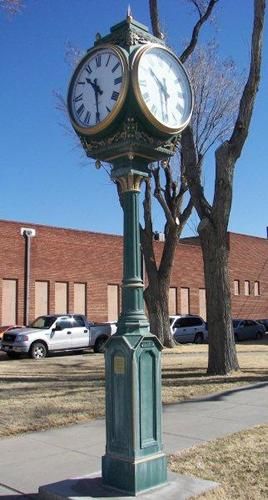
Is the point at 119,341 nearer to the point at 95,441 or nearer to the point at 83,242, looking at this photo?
the point at 95,441

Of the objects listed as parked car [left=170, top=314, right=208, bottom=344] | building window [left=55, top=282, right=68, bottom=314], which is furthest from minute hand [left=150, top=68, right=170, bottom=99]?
building window [left=55, top=282, right=68, bottom=314]

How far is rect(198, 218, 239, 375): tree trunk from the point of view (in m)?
14.3

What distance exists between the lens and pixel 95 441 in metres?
7.56

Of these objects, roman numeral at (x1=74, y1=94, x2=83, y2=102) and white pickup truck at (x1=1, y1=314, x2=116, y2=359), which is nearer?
roman numeral at (x1=74, y1=94, x2=83, y2=102)

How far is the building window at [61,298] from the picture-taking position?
3216cm

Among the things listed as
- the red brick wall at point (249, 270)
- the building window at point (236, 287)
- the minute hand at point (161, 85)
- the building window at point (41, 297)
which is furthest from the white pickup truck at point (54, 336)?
the building window at point (236, 287)

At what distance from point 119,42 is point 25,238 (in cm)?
2554

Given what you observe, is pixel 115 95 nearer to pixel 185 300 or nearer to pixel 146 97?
pixel 146 97

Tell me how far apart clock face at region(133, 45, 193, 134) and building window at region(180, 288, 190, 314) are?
3573 centimetres

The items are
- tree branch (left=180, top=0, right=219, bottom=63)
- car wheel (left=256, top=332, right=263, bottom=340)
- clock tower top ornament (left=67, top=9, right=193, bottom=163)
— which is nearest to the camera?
clock tower top ornament (left=67, top=9, right=193, bottom=163)

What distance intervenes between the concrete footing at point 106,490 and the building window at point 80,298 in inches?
1094

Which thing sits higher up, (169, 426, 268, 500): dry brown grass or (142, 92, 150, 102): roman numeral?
(142, 92, 150, 102): roman numeral

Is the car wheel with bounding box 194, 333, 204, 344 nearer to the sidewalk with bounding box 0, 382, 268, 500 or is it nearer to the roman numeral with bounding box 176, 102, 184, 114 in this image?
the sidewalk with bounding box 0, 382, 268, 500

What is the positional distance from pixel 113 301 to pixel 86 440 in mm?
28318
